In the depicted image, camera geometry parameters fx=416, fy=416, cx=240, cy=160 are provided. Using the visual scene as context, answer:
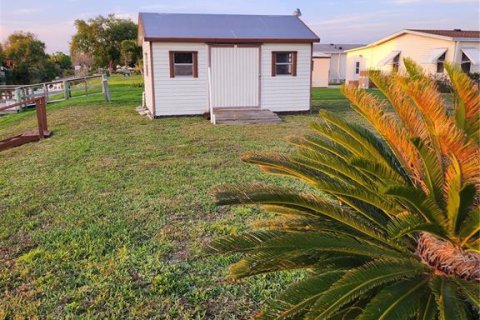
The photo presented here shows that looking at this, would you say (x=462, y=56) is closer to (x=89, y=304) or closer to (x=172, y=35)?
(x=172, y=35)

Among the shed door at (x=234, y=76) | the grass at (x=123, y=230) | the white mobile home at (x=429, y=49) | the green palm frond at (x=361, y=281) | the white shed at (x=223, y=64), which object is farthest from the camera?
the white mobile home at (x=429, y=49)

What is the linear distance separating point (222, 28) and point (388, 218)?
12.1 metres

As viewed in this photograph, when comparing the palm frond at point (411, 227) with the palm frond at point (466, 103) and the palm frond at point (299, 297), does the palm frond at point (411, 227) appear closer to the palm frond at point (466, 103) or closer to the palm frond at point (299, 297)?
the palm frond at point (299, 297)

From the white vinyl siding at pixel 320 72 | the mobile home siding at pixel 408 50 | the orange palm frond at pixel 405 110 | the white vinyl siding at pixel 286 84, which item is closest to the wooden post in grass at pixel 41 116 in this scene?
the white vinyl siding at pixel 286 84

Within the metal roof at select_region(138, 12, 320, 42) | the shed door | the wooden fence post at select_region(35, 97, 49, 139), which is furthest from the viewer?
the shed door

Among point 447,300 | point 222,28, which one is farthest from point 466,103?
point 222,28

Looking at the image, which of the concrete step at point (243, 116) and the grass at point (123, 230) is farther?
the concrete step at point (243, 116)

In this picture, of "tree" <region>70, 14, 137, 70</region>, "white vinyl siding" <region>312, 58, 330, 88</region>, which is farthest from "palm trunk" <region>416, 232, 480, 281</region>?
"tree" <region>70, 14, 137, 70</region>

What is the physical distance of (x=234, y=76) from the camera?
13438 millimetres

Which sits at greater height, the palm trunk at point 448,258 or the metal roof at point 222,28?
the metal roof at point 222,28

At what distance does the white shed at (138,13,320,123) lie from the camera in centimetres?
1301

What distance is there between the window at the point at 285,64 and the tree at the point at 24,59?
31221 millimetres

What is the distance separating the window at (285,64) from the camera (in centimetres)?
1381

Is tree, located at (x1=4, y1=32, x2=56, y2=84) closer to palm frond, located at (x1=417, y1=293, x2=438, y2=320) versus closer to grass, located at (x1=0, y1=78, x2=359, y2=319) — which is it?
grass, located at (x1=0, y1=78, x2=359, y2=319)
